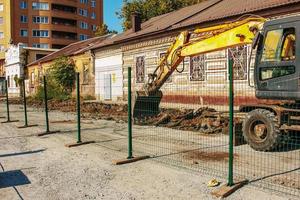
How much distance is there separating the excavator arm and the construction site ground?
111 inches

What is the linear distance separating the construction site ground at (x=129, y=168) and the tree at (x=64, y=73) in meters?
25.5

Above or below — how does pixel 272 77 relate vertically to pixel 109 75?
below

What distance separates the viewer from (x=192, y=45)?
1274 cm

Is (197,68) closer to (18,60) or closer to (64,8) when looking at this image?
(18,60)

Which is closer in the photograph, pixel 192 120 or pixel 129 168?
pixel 129 168

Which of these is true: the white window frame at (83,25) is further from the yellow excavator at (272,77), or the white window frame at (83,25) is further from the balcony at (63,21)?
the yellow excavator at (272,77)

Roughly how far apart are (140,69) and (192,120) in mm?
12100

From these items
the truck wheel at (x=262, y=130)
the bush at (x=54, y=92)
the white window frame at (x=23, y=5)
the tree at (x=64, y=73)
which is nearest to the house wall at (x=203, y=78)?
the truck wheel at (x=262, y=130)

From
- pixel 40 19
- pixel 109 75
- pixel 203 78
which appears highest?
pixel 40 19

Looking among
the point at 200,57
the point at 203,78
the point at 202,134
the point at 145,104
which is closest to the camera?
the point at 202,134

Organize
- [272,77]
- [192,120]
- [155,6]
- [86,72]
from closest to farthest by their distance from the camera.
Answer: [272,77]
[192,120]
[86,72]
[155,6]

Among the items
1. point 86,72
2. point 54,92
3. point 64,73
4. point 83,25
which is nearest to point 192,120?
point 86,72

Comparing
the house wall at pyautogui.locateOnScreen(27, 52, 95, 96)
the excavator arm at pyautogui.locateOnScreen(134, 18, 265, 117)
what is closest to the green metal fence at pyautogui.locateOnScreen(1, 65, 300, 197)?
the excavator arm at pyautogui.locateOnScreen(134, 18, 265, 117)

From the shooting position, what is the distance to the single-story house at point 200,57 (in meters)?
17.0
